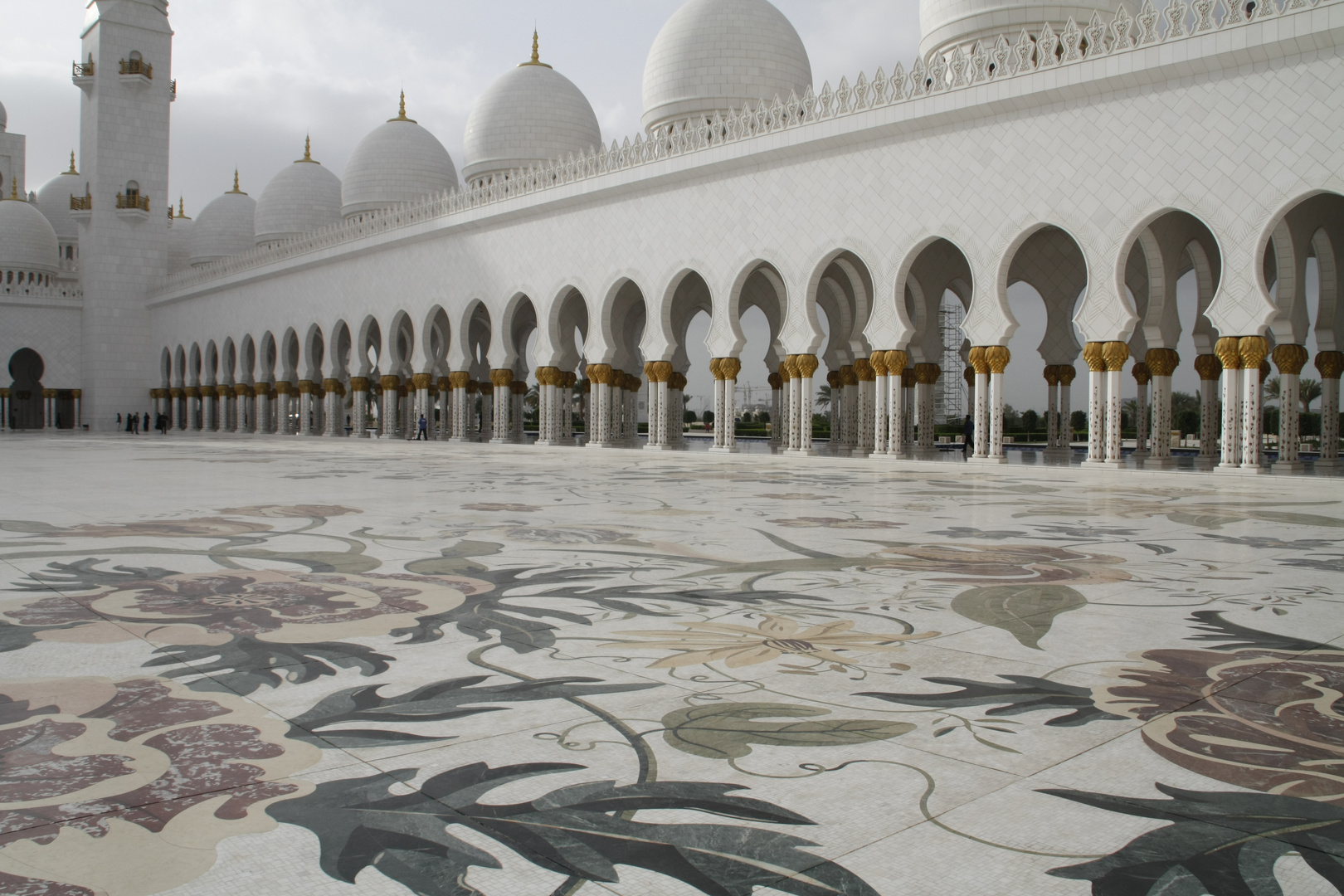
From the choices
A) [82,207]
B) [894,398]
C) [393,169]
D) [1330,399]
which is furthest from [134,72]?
Result: [1330,399]

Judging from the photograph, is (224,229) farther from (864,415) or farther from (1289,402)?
(1289,402)

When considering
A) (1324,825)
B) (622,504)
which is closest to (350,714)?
(1324,825)

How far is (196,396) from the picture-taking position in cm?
2894

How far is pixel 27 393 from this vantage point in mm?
32875

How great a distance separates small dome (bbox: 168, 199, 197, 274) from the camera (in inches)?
1342

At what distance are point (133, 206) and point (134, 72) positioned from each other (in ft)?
11.6

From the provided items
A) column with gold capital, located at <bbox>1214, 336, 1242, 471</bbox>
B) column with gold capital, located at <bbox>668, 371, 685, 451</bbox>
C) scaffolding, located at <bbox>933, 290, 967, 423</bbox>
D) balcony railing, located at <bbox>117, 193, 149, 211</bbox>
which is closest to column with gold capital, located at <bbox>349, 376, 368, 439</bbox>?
column with gold capital, located at <bbox>668, 371, 685, 451</bbox>

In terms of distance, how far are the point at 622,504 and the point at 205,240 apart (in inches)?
1194

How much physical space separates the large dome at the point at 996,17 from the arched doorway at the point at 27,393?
98.2 feet

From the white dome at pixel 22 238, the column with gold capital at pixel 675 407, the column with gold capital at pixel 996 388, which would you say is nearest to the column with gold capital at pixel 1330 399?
the column with gold capital at pixel 996 388

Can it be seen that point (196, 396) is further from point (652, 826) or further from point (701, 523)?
point (652, 826)

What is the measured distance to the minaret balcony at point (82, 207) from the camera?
91.7ft

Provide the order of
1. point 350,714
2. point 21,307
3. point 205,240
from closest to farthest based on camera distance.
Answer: point 350,714 → point 21,307 → point 205,240

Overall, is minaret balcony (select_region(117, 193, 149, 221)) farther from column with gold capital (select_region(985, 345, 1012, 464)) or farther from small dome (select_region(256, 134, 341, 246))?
column with gold capital (select_region(985, 345, 1012, 464))
